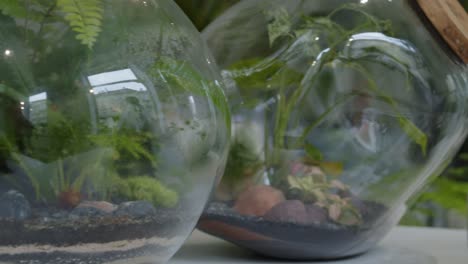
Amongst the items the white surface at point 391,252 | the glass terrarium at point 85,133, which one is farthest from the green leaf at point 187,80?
the white surface at point 391,252

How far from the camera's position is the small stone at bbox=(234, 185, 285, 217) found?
2.92ft

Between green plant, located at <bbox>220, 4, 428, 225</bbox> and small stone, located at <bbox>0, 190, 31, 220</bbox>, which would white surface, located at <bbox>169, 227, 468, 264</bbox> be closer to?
green plant, located at <bbox>220, 4, 428, 225</bbox>

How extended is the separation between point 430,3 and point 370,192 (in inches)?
10.6

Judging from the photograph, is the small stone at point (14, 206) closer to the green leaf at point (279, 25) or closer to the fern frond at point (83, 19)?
the fern frond at point (83, 19)

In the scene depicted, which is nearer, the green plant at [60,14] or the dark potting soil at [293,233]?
the green plant at [60,14]

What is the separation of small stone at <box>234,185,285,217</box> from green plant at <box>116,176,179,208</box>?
0.24 m

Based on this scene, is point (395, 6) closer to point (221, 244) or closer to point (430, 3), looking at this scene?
point (430, 3)

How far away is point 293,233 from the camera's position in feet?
2.93

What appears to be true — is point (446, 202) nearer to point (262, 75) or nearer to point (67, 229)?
point (262, 75)

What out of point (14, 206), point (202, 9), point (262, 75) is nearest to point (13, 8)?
point (14, 206)

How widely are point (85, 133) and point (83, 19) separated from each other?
Result: 10cm

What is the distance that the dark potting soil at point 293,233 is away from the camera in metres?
0.89

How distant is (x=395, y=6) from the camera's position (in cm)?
92

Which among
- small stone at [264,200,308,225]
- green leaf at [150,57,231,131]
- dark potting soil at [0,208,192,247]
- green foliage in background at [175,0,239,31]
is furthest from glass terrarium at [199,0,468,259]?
green foliage in background at [175,0,239,31]
